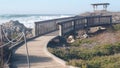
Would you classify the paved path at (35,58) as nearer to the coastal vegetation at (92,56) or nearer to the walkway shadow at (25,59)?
the walkway shadow at (25,59)

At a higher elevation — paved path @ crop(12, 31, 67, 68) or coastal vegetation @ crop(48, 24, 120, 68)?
paved path @ crop(12, 31, 67, 68)

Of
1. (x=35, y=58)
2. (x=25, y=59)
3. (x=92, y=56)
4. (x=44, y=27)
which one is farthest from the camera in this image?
(x=44, y=27)

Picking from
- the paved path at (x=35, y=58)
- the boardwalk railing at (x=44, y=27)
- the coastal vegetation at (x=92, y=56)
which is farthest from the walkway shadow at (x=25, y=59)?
the boardwalk railing at (x=44, y=27)

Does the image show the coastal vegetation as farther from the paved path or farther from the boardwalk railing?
the boardwalk railing

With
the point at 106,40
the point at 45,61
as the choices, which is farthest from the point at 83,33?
Result: the point at 45,61

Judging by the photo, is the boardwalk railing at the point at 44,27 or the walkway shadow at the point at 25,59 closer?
the walkway shadow at the point at 25,59

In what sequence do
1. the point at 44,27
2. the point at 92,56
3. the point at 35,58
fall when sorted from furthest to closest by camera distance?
the point at 44,27
the point at 92,56
the point at 35,58

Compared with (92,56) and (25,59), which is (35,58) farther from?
(92,56)

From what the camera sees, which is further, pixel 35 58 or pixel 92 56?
pixel 92 56

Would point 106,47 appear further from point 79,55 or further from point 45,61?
point 45,61

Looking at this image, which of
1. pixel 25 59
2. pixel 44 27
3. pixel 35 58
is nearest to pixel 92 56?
pixel 35 58

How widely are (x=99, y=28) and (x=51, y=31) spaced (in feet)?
24.5

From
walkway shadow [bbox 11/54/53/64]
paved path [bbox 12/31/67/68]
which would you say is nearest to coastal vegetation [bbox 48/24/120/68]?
paved path [bbox 12/31/67/68]

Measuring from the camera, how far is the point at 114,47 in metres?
22.7
